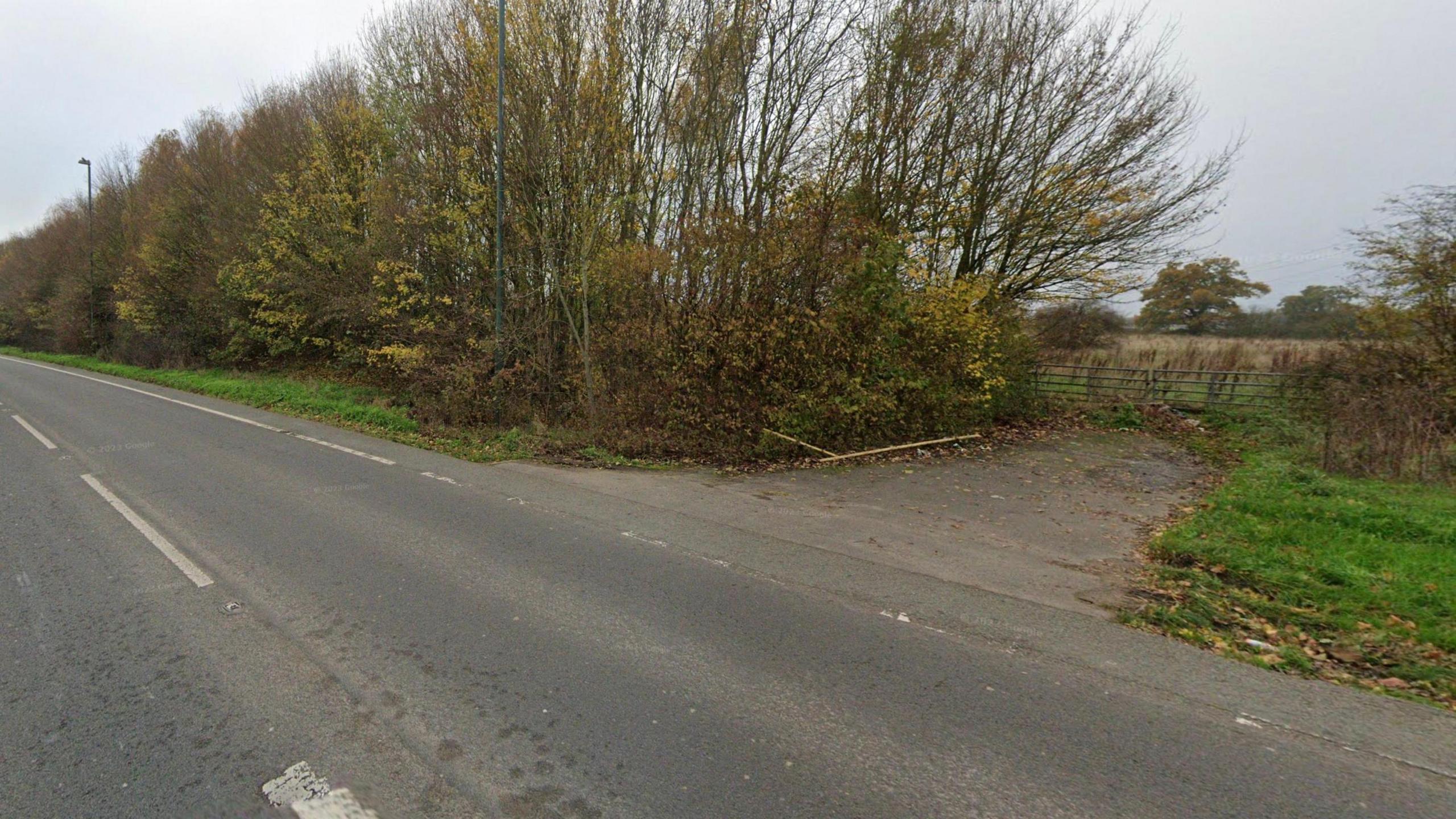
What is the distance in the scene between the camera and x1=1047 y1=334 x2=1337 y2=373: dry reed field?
1534cm

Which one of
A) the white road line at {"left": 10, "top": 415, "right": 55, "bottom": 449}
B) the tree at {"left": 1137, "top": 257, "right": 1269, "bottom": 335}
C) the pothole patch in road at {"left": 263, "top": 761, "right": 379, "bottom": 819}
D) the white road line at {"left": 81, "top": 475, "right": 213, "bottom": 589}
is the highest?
the tree at {"left": 1137, "top": 257, "right": 1269, "bottom": 335}

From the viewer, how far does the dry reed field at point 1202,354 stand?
604 inches

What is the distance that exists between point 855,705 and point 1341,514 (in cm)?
664

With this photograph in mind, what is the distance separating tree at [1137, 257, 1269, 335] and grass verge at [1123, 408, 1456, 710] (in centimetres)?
3322

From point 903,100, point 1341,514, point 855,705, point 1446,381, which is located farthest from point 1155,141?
point 855,705

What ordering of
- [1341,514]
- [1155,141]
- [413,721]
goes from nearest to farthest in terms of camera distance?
[413,721] → [1341,514] → [1155,141]

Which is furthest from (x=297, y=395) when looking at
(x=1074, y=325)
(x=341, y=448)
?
(x=1074, y=325)

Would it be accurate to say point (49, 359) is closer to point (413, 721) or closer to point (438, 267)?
point (438, 267)

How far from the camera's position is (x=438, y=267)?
13.8 m

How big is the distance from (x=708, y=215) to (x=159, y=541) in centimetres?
1041

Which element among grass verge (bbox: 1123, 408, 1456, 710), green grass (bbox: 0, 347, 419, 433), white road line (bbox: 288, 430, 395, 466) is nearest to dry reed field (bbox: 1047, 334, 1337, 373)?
grass verge (bbox: 1123, 408, 1456, 710)

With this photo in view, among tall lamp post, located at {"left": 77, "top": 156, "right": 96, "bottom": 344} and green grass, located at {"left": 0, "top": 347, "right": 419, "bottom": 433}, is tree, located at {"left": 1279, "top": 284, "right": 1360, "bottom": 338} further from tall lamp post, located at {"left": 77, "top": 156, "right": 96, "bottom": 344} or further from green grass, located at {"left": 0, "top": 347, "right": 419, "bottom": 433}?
tall lamp post, located at {"left": 77, "top": 156, "right": 96, "bottom": 344}

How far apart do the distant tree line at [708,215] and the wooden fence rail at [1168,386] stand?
11.9 feet

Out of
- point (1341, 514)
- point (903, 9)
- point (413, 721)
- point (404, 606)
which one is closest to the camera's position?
point (413, 721)
